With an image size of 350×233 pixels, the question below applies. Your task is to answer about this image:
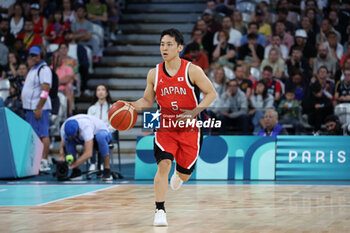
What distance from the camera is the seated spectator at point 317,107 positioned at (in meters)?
11.2

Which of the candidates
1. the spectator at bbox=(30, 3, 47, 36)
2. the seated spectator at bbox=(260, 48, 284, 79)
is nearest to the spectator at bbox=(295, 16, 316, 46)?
the seated spectator at bbox=(260, 48, 284, 79)

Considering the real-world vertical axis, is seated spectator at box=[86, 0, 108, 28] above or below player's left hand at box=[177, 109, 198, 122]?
above

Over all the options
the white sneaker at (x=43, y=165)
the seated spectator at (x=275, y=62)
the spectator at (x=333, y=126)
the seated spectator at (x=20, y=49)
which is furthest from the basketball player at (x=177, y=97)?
the seated spectator at (x=20, y=49)

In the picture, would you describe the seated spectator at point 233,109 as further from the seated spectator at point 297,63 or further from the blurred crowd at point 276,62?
the seated spectator at point 297,63

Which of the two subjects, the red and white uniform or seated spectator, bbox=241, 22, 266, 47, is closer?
the red and white uniform

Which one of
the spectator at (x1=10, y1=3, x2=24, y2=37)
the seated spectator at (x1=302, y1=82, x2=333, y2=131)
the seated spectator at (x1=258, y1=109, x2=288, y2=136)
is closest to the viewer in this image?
the seated spectator at (x1=258, y1=109, x2=288, y2=136)

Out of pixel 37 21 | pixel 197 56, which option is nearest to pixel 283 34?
pixel 197 56

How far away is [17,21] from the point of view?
15875mm

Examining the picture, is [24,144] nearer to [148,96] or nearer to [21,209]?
[21,209]

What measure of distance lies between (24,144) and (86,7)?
6654 mm

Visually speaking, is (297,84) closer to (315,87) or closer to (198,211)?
(315,87)

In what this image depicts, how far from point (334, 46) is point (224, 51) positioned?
2.50m

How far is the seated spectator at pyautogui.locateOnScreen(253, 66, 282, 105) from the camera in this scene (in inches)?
485

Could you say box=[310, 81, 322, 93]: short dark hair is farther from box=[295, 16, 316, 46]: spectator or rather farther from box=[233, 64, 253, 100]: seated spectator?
box=[295, 16, 316, 46]: spectator
